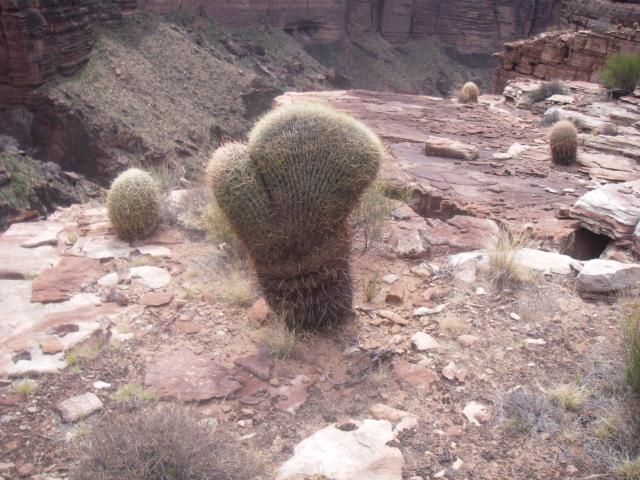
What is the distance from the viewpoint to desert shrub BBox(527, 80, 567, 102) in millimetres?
13234

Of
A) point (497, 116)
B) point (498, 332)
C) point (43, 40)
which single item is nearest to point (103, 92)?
point (43, 40)

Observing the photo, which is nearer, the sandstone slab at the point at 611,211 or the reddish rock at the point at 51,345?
the reddish rock at the point at 51,345

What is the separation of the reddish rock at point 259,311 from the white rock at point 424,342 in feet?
3.58

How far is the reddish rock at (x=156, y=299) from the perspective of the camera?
4746 mm

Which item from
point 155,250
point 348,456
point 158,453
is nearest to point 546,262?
point 348,456

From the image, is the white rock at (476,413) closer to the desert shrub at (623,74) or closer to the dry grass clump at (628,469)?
the dry grass clump at (628,469)

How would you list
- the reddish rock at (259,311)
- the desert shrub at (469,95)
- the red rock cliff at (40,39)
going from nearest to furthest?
the reddish rock at (259,311), the desert shrub at (469,95), the red rock cliff at (40,39)

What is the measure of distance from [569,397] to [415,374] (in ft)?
2.91

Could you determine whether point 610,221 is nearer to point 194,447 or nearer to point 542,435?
point 542,435

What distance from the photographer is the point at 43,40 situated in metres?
17.9

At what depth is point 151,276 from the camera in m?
5.23

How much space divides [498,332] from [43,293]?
3.57m

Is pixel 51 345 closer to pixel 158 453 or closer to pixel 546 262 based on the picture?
pixel 158 453

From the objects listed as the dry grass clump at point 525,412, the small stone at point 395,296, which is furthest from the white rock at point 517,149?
the dry grass clump at point 525,412
